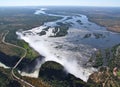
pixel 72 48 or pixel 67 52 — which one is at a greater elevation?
pixel 67 52

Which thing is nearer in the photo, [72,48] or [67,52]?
[67,52]

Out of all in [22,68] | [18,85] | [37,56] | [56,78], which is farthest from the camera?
[37,56]

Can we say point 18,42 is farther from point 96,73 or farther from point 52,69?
point 96,73

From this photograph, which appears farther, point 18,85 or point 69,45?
point 69,45

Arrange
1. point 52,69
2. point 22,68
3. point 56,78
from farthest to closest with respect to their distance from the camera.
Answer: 1. point 22,68
2. point 52,69
3. point 56,78

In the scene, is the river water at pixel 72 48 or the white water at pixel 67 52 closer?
the white water at pixel 67 52

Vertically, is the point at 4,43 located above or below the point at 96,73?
below

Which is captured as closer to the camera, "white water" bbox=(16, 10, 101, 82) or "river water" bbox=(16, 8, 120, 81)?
"white water" bbox=(16, 10, 101, 82)

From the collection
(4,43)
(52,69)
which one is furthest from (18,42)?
(52,69)

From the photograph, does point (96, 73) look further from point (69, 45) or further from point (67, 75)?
point (69, 45)

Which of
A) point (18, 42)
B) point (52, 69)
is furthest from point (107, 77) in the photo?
point (18, 42)
